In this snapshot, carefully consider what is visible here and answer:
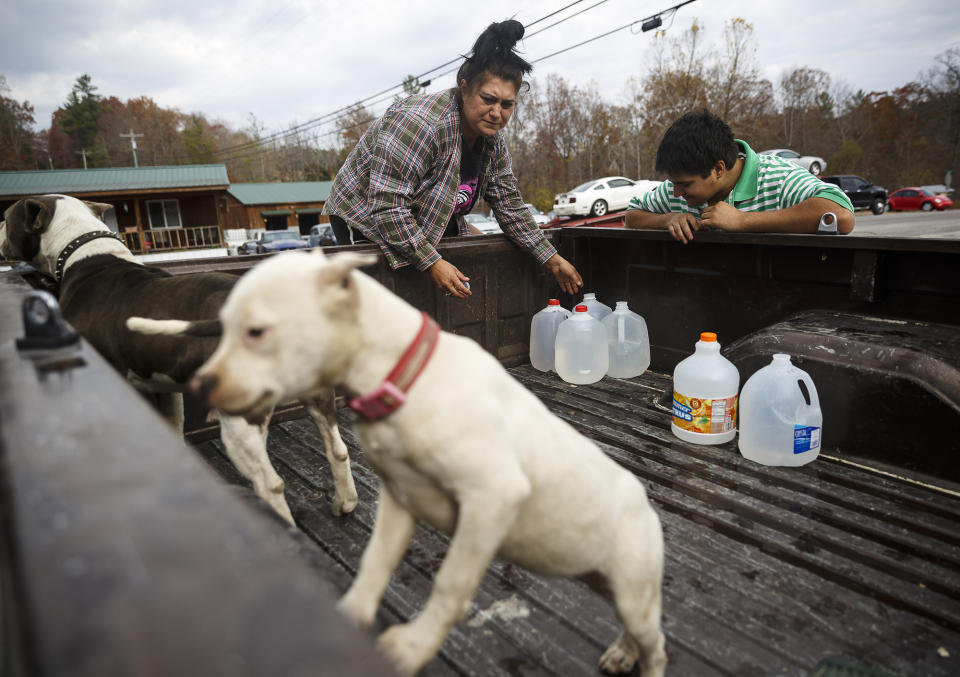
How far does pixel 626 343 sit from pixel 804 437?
5.69 feet

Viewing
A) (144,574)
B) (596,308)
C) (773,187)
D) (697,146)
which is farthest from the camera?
(596,308)

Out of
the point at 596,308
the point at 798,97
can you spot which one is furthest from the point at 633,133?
the point at 596,308

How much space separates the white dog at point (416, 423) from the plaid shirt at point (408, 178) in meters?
Result: 2.55

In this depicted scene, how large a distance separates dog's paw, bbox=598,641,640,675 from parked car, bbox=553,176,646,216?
2738 centimetres

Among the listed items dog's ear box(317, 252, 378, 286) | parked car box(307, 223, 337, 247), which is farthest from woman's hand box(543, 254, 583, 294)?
parked car box(307, 223, 337, 247)

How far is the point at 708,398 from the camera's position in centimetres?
334

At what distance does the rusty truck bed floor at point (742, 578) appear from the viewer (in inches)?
72.4

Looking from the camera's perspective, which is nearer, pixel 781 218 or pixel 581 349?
pixel 781 218

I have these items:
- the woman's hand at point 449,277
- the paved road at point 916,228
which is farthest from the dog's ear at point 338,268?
the paved road at point 916,228

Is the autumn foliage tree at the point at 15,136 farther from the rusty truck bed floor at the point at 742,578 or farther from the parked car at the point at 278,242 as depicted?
the rusty truck bed floor at the point at 742,578

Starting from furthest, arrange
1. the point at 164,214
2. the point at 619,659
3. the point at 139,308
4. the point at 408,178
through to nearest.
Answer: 1. the point at 164,214
2. the point at 408,178
3. the point at 139,308
4. the point at 619,659

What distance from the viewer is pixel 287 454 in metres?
3.48

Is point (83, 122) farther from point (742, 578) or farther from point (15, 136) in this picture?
point (742, 578)

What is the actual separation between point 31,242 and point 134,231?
121 feet
